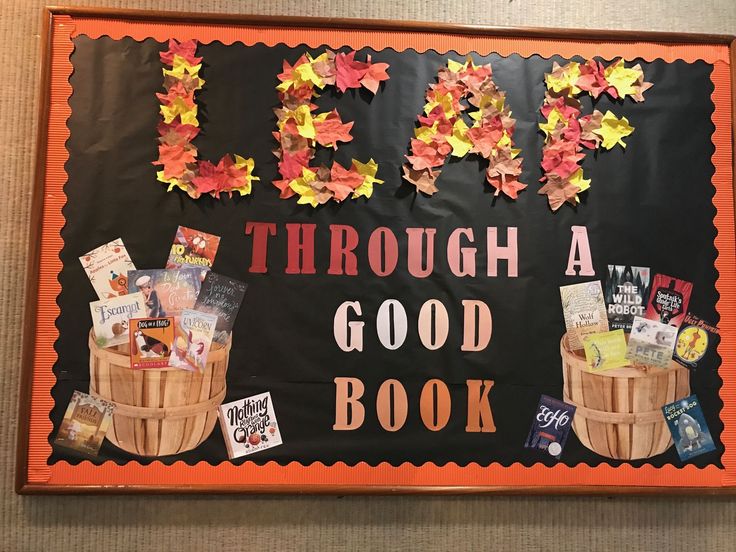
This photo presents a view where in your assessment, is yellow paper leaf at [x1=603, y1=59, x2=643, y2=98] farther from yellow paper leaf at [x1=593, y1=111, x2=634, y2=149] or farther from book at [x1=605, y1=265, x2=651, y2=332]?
book at [x1=605, y1=265, x2=651, y2=332]

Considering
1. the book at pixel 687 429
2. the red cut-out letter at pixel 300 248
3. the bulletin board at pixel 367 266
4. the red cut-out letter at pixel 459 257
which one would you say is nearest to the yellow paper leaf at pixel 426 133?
the bulletin board at pixel 367 266

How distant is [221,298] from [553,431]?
933 millimetres

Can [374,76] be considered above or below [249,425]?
above

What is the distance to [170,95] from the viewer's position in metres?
1.48

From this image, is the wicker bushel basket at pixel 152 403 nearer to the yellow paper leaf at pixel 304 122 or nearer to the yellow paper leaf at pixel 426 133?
the yellow paper leaf at pixel 304 122

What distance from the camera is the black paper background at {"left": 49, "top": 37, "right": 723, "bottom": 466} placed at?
1.46 m

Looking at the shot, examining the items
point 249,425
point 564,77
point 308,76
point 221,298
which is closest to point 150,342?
point 221,298

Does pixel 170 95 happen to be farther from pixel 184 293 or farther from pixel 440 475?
pixel 440 475

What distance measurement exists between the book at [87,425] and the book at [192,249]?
Result: 0.39m

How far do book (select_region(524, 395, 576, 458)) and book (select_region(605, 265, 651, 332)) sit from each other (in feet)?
0.86

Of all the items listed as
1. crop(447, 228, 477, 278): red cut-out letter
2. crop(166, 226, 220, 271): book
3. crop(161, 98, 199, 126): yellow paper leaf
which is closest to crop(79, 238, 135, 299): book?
crop(166, 226, 220, 271): book

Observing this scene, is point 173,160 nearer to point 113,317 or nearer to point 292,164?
point 292,164

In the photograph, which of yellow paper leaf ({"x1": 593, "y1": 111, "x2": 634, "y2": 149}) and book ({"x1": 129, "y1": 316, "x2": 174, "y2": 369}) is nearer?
book ({"x1": 129, "y1": 316, "x2": 174, "y2": 369})

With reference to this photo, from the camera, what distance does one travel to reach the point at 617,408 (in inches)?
58.1
